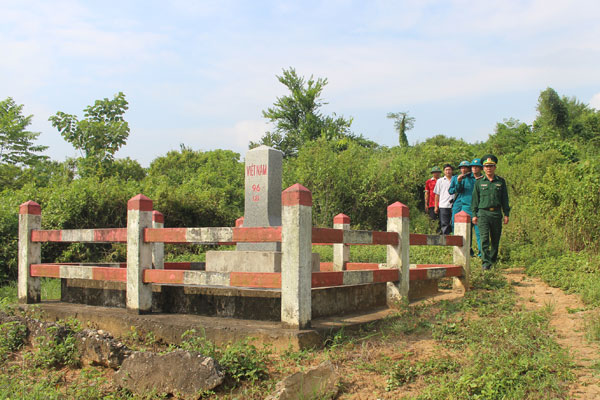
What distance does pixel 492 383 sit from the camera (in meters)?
3.68

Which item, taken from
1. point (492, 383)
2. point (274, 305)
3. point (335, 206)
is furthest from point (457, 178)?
point (335, 206)

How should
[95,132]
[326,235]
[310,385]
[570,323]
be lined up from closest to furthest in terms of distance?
1. [310,385]
2. [326,235]
3. [570,323]
4. [95,132]

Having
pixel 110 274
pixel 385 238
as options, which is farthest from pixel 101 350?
pixel 385 238

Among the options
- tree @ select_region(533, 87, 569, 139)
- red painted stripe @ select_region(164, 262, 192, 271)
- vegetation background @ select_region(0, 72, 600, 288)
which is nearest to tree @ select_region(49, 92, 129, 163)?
vegetation background @ select_region(0, 72, 600, 288)

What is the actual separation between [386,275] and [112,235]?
321cm

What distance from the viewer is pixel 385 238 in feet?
19.9

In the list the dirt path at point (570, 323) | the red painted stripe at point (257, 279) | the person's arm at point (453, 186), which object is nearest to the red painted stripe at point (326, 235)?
the red painted stripe at point (257, 279)

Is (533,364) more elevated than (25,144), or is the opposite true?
(25,144)

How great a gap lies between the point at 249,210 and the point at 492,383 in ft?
14.5

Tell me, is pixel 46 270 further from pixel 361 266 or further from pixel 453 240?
pixel 453 240

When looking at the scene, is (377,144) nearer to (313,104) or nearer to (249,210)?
A: (313,104)

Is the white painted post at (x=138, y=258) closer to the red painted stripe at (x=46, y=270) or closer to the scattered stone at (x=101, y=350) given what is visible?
the scattered stone at (x=101, y=350)

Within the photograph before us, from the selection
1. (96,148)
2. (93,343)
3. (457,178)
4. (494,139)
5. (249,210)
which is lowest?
(93,343)

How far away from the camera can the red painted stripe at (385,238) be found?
233 inches
